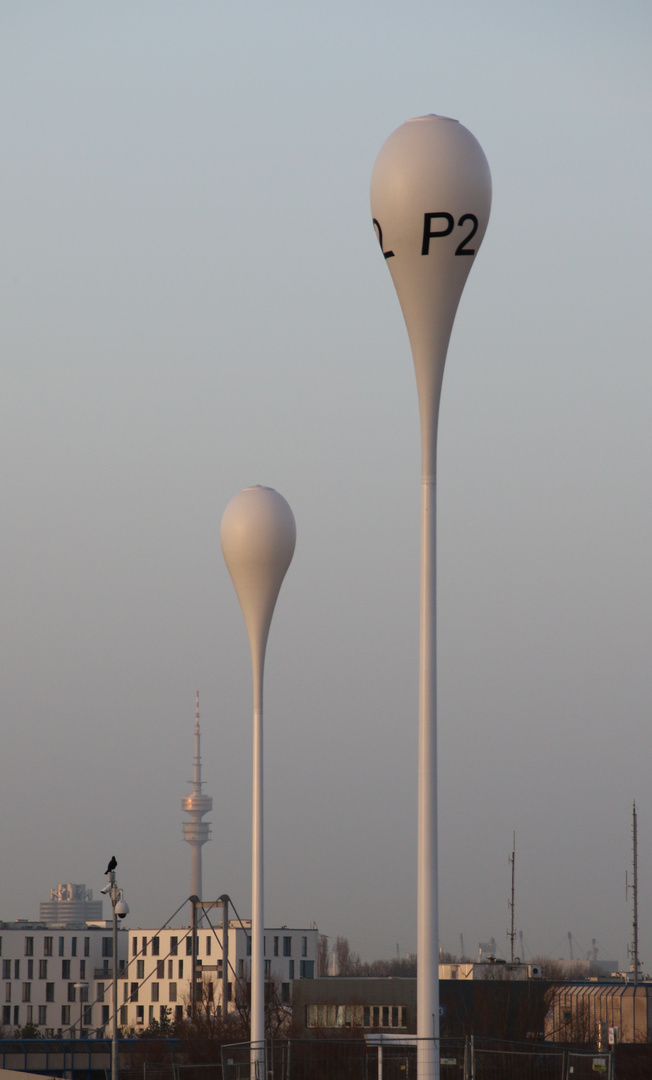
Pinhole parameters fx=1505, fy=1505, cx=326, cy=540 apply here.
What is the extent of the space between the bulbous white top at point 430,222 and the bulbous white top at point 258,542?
11.2 metres

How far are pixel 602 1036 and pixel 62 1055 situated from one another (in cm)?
2547

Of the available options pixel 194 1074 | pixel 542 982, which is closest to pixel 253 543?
pixel 194 1074

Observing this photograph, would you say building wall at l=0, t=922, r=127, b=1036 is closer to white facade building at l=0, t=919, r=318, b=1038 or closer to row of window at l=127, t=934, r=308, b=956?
white facade building at l=0, t=919, r=318, b=1038

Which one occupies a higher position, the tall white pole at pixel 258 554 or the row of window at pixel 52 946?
the tall white pole at pixel 258 554

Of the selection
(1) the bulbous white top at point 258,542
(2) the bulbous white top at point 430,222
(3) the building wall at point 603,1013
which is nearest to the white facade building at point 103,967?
(3) the building wall at point 603,1013

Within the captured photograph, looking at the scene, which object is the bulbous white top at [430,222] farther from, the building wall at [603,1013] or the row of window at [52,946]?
the row of window at [52,946]

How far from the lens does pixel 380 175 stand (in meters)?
15.7

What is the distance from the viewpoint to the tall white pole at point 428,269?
50.5 ft

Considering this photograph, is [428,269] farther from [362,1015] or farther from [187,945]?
[187,945]

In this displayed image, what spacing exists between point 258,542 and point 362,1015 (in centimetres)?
4421

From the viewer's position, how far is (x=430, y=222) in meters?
15.5

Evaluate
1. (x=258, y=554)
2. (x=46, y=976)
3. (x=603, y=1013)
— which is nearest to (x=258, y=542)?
(x=258, y=554)

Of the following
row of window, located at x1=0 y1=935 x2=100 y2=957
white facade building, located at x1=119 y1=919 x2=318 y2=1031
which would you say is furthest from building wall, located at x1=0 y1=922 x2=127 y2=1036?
white facade building, located at x1=119 y1=919 x2=318 y2=1031

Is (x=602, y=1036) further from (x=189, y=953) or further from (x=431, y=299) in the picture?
(x=431, y=299)
